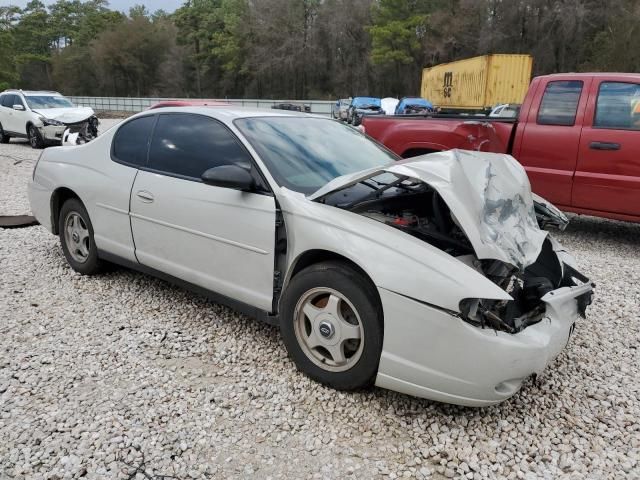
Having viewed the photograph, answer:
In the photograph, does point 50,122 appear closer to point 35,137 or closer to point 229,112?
point 35,137

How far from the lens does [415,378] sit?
95.0 inches

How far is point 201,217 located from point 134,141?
45.6 inches

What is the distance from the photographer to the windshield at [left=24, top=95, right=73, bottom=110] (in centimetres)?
1484

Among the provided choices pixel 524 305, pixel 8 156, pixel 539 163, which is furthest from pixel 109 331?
pixel 8 156

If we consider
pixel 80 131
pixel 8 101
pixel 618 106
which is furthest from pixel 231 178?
pixel 8 101

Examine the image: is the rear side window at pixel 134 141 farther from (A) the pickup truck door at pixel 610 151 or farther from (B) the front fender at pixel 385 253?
(A) the pickup truck door at pixel 610 151

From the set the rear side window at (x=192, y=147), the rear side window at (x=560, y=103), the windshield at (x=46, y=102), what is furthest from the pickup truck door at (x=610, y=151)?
the windshield at (x=46, y=102)

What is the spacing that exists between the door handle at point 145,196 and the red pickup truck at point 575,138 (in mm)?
3939

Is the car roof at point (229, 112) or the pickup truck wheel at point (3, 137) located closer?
the car roof at point (229, 112)

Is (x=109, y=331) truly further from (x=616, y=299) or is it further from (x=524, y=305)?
(x=616, y=299)

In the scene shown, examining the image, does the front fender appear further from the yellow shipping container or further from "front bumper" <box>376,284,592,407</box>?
the yellow shipping container

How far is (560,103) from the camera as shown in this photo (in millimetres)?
5789

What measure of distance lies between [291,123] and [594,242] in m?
4.36

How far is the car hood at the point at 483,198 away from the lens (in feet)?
7.92
